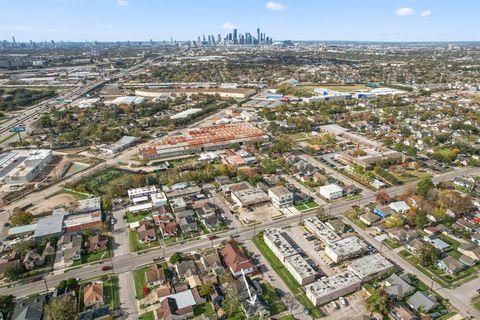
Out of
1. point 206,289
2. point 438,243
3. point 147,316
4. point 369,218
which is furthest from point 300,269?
point 438,243

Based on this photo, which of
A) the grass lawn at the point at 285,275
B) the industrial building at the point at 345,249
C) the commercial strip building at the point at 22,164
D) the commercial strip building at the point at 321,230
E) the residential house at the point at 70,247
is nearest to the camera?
the grass lawn at the point at 285,275

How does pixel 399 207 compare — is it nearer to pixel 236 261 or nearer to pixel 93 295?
pixel 236 261

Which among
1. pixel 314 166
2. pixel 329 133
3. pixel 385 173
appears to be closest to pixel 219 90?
pixel 329 133

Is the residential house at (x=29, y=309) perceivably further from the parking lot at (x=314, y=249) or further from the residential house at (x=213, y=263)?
the parking lot at (x=314, y=249)

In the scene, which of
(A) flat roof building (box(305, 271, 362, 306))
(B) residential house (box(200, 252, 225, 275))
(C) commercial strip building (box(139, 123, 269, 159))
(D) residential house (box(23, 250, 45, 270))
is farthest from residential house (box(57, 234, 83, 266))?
(C) commercial strip building (box(139, 123, 269, 159))

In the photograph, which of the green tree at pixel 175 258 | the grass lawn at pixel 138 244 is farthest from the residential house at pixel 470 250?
the grass lawn at pixel 138 244

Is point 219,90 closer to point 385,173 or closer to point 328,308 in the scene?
point 385,173

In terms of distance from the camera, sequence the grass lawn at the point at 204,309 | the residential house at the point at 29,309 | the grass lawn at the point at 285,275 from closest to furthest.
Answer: the residential house at the point at 29,309, the grass lawn at the point at 204,309, the grass lawn at the point at 285,275
